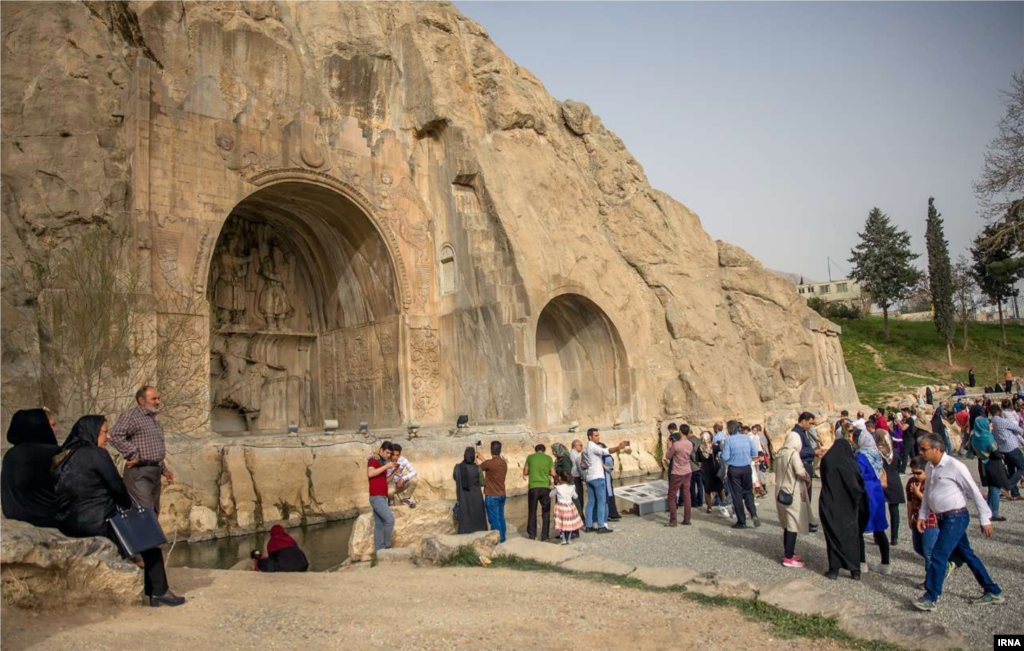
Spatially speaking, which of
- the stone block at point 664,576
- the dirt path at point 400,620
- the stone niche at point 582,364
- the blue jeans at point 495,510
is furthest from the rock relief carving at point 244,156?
the stone block at point 664,576

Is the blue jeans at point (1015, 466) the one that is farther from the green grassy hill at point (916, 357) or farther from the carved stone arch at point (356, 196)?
the green grassy hill at point (916, 357)

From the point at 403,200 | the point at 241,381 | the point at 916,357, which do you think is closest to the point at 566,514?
the point at 403,200

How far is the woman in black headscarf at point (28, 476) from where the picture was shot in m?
6.25

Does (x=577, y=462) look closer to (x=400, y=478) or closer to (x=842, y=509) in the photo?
(x=400, y=478)

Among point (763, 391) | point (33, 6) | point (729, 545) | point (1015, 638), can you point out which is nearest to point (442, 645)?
point (1015, 638)

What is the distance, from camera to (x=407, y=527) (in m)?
10.4

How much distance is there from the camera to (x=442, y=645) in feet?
19.0

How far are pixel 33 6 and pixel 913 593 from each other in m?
19.9

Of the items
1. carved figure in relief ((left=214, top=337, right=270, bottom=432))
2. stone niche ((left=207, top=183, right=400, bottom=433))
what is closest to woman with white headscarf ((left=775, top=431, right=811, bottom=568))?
stone niche ((left=207, top=183, right=400, bottom=433))

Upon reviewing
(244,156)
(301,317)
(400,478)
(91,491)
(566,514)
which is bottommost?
(566,514)

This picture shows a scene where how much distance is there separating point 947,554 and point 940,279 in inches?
1681

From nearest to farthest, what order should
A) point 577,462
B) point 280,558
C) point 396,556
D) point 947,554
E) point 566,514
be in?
point 947,554 → point 396,556 → point 280,558 → point 566,514 → point 577,462

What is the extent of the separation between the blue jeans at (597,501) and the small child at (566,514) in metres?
0.70

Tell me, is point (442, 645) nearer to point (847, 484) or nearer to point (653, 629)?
point (653, 629)
